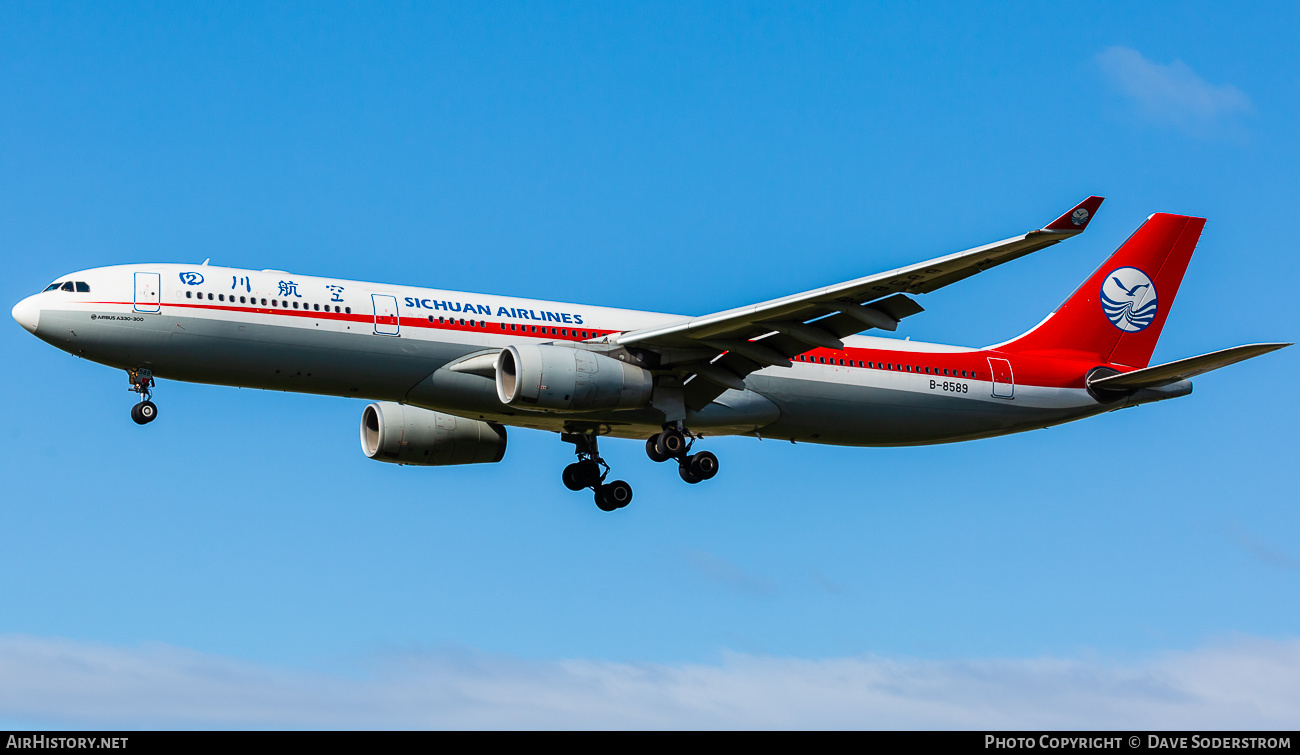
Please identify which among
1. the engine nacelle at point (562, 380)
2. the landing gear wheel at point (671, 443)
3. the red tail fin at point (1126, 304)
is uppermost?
the red tail fin at point (1126, 304)

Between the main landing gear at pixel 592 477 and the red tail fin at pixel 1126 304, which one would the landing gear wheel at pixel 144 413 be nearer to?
the main landing gear at pixel 592 477

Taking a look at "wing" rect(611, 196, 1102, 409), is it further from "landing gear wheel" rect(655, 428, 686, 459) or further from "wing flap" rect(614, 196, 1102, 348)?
"landing gear wheel" rect(655, 428, 686, 459)

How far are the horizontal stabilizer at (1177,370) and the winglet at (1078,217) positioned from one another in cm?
718

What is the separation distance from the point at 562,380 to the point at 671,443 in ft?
13.4

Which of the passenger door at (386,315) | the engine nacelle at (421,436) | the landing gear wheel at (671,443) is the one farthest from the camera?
the engine nacelle at (421,436)

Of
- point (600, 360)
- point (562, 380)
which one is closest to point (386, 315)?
point (562, 380)

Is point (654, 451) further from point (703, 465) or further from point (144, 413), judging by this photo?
point (144, 413)

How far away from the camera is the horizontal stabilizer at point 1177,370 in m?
32.1

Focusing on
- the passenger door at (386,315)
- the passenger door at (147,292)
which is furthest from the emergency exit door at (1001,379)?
the passenger door at (147,292)

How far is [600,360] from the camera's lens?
32.5 meters
